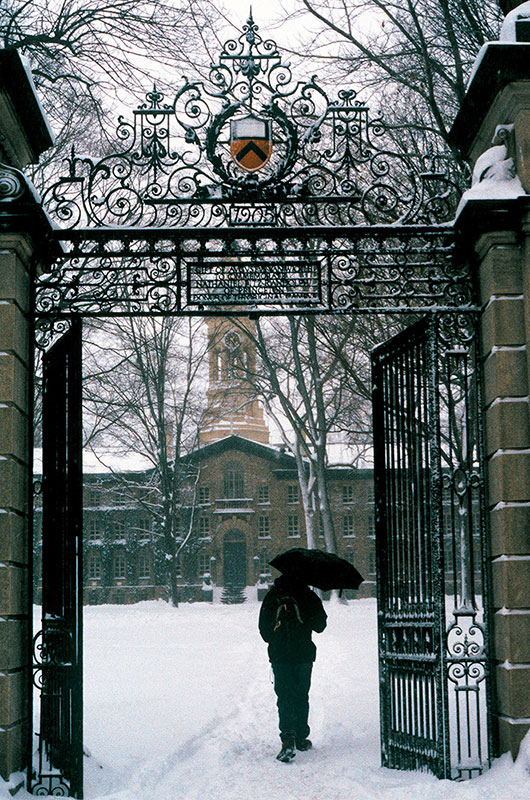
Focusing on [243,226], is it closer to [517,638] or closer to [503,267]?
[503,267]

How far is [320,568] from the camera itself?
952 cm

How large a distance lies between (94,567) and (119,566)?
1.45 meters

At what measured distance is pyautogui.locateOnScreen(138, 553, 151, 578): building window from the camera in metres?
60.2

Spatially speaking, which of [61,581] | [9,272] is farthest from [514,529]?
[9,272]

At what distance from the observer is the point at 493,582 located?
7.98 m

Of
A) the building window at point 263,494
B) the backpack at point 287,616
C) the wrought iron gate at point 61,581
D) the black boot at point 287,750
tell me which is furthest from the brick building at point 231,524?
the wrought iron gate at point 61,581

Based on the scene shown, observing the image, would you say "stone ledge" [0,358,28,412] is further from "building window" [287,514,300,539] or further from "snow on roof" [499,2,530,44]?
"building window" [287,514,300,539]

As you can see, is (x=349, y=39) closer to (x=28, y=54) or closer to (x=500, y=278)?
(x=28, y=54)

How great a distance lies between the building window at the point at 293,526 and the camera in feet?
200

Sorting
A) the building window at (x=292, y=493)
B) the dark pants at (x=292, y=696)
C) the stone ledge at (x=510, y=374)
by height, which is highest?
the building window at (x=292, y=493)

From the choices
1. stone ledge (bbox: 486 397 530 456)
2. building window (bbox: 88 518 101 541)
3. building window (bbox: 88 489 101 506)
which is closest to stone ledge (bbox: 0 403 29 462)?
stone ledge (bbox: 486 397 530 456)

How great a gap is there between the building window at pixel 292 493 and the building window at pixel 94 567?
1173cm

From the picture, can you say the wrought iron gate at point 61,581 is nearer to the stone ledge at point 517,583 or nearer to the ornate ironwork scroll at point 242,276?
the ornate ironwork scroll at point 242,276

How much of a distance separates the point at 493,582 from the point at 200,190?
155 inches
